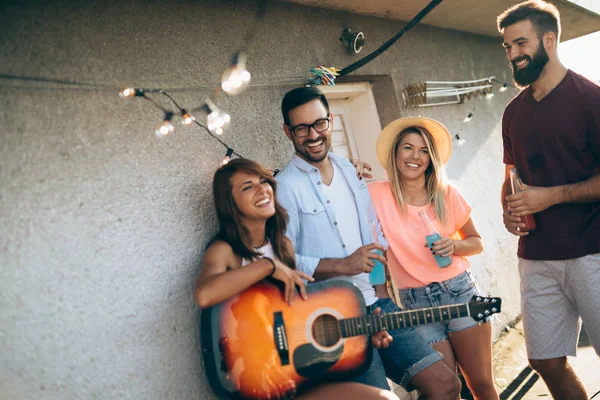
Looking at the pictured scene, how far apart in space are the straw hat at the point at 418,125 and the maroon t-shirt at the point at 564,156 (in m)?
0.51

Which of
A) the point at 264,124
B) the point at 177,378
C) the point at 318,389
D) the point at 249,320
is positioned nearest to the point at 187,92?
the point at 264,124

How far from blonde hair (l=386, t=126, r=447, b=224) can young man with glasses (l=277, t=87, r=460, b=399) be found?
10.3 inches

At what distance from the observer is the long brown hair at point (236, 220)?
102 inches

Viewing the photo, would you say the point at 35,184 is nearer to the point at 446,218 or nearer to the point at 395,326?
the point at 395,326

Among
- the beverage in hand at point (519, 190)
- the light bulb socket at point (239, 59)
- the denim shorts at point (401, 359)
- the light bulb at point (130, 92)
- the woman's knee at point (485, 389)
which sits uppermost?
the light bulb socket at point (239, 59)

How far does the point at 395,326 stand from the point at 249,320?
758mm

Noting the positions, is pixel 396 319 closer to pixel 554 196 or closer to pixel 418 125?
pixel 554 196

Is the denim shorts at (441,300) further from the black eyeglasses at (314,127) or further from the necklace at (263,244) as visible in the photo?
the black eyeglasses at (314,127)

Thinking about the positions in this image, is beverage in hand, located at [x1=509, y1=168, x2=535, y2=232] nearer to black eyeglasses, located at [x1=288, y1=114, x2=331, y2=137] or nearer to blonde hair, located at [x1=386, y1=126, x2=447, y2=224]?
blonde hair, located at [x1=386, y1=126, x2=447, y2=224]

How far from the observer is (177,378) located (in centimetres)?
254

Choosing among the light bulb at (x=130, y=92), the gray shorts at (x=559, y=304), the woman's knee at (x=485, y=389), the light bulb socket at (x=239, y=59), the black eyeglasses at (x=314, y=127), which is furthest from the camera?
the light bulb socket at (x=239, y=59)

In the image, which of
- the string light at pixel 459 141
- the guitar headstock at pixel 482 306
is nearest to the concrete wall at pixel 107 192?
the guitar headstock at pixel 482 306

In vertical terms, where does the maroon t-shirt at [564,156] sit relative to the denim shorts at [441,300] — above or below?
above

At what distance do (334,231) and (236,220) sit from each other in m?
0.64
